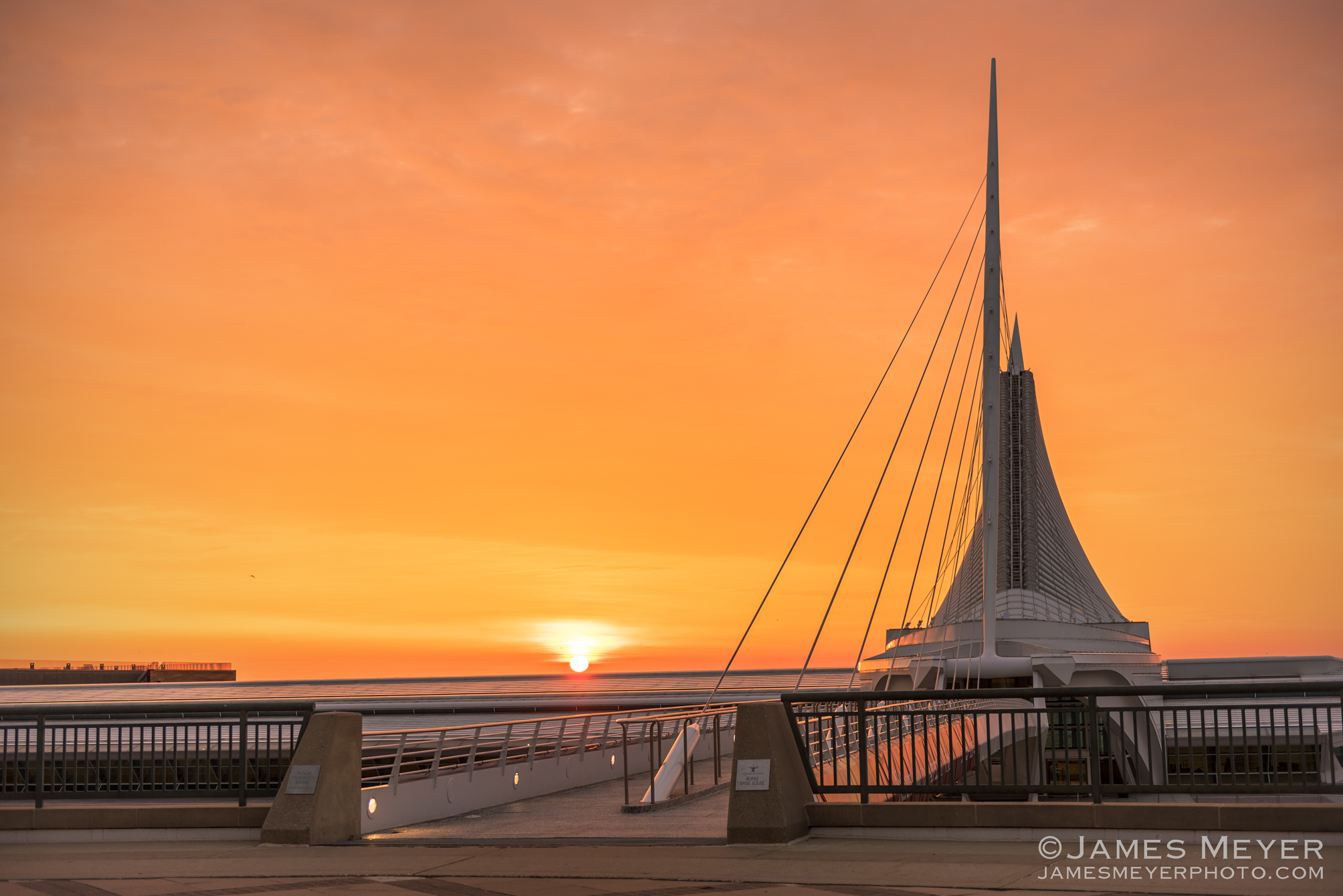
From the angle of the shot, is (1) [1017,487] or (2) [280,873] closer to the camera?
(2) [280,873]

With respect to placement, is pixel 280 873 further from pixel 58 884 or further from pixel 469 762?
pixel 469 762

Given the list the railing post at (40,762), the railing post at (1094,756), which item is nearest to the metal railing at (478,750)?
the railing post at (40,762)

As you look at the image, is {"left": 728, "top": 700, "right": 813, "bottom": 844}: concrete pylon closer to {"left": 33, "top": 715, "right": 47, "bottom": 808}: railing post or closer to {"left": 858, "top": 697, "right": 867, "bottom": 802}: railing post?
{"left": 858, "top": 697, "right": 867, "bottom": 802}: railing post

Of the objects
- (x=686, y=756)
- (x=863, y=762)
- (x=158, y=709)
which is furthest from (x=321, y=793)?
(x=686, y=756)

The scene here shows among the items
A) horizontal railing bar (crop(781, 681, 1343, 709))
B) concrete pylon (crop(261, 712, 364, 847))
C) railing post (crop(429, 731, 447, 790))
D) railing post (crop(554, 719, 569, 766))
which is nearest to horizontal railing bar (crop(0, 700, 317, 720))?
concrete pylon (crop(261, 712, 364, 847))

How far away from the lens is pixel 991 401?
998 inches

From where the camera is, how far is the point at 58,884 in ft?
31.0

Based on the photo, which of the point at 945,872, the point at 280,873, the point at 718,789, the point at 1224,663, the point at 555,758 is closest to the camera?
the point at 945,872

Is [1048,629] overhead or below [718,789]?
overhead

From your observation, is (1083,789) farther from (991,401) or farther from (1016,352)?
(1016,352)

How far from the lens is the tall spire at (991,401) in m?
24.4

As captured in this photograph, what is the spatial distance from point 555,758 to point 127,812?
25.0ft

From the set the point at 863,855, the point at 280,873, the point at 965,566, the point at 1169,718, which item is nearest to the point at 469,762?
the point at 280,873

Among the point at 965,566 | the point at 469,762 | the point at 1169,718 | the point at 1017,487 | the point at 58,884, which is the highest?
the point at 1017,487
